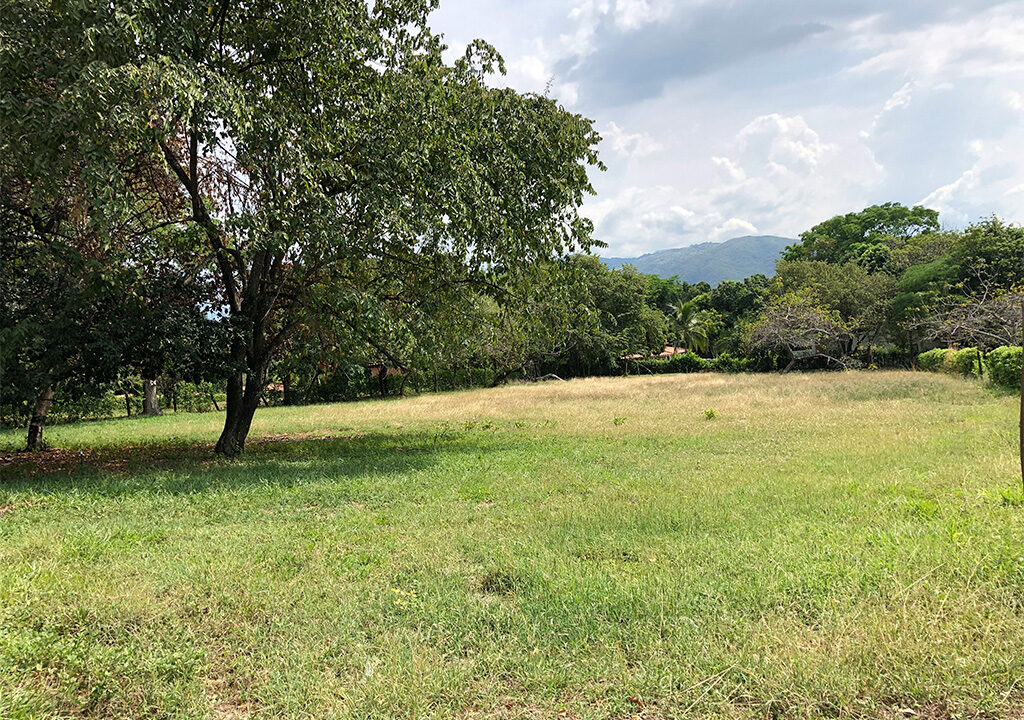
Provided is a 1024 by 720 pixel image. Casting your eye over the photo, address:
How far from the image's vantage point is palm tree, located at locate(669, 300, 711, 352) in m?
57.7

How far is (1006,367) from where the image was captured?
1827cm

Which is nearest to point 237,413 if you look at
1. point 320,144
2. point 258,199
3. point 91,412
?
point 258,199

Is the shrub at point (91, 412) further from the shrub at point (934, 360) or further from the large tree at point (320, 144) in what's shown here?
the shrub at point (934, 360)

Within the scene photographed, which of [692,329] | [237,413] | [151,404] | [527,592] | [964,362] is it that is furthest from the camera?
[692,329]

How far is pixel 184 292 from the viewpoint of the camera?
11508 millimetres

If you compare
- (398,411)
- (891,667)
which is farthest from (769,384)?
(891,667)

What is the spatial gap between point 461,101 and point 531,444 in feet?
22.9

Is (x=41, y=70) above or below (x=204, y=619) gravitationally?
above

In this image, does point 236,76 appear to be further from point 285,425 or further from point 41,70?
point 285,425

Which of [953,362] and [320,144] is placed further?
[953,362]

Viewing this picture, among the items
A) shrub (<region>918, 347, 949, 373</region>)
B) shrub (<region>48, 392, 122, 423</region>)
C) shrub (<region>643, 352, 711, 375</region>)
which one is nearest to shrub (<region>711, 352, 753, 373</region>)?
shrub (<region>643, 352, 711, 375</region>)

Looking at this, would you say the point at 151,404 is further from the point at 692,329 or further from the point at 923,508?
the point at 692,329

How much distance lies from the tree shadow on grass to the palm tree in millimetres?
47366

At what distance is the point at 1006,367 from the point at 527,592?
20799 mm
